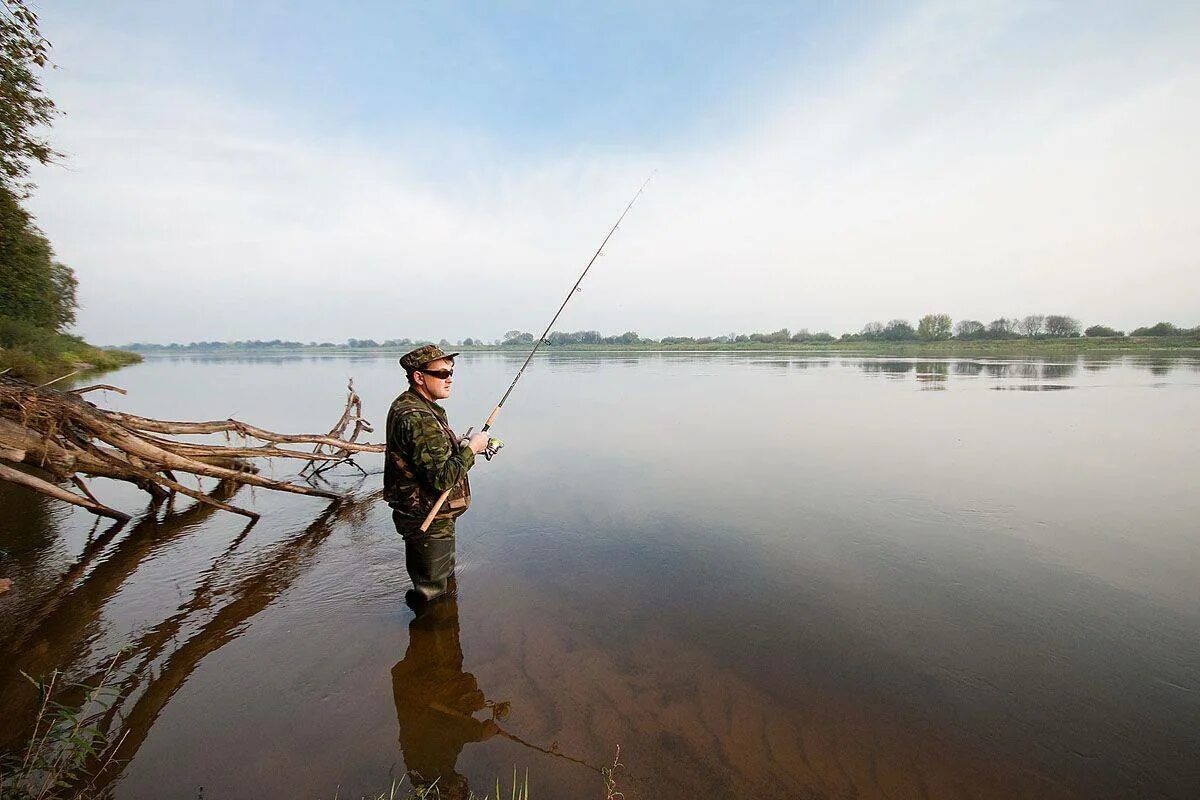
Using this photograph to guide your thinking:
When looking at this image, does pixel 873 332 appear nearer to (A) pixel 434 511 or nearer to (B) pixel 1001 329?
(B) pixel 1001 329

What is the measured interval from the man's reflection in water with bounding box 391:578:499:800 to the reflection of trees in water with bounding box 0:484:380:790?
1822 millimetres

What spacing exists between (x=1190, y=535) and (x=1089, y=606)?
3.69m

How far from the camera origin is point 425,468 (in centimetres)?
445

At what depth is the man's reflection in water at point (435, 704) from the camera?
3.33 metres

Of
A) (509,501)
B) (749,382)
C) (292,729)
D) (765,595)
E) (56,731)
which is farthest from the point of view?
(749,382)

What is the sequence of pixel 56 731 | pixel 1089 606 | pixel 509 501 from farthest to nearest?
pixel 509 501, pixel 1089 606, pixel 56 731

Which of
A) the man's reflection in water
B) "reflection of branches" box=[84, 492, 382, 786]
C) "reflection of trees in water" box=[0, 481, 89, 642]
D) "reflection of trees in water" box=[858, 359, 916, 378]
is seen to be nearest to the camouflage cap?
the man's reflection in water

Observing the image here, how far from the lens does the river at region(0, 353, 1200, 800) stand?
3373 mm

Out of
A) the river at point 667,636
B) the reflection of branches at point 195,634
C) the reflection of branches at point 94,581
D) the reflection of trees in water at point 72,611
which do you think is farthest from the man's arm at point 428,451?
the reflection of branches at point 94,581

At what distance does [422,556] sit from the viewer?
15.8 ft

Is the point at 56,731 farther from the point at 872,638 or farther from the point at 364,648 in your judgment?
the point at 872,638

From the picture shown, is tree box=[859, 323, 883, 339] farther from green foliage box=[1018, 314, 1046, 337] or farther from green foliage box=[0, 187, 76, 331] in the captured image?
green foliage box=[0, 187, 76, 331]

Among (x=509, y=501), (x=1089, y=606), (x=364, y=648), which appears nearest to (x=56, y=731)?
(x=364, y=648)

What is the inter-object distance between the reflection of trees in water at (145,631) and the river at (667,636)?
4 centimetres
